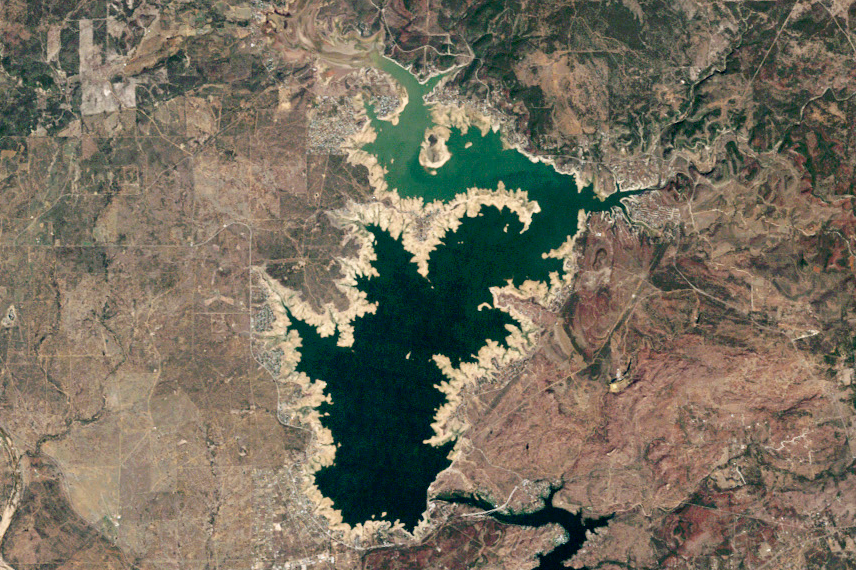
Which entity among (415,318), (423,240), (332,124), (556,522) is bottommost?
(556,522)

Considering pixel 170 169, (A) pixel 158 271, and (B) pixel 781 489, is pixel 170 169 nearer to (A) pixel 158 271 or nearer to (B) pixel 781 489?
(A) pixel 158 271

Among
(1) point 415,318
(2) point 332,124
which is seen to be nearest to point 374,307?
(1) point 415,318

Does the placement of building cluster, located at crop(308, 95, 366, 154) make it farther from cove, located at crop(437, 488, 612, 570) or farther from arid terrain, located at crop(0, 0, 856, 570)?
cove, located at crop(437, 488, 612, 570)

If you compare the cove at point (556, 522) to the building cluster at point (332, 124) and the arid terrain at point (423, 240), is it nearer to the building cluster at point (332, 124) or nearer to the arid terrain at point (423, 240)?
the arid terrain at point (423, 240)

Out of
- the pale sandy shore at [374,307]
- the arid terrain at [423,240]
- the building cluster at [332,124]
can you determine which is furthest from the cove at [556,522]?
the building cluster at [332,124]

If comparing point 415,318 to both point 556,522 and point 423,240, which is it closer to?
point 423,240

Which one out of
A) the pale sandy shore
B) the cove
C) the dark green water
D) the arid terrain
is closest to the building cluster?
the arid terrain
